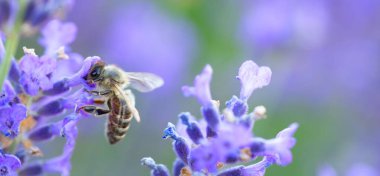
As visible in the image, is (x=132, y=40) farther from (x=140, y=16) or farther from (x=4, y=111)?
(x=4, y=111)

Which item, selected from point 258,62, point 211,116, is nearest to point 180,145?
point 211,116

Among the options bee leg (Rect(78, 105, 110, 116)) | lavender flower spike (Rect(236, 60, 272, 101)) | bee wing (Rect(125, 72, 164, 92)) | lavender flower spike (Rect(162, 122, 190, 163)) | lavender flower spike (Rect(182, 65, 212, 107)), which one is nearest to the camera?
lavender flower spike (Rect(182, 65, 212, 107))

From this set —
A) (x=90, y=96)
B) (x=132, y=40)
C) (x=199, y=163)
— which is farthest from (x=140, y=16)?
(x=199, y=163)

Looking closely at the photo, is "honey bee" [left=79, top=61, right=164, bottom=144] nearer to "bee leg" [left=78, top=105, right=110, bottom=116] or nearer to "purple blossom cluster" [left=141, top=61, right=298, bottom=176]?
"bee leg" [left=78, top=105, right=110, bottom=116]

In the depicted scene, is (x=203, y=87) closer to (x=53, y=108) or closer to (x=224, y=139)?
(x=224, y=139)

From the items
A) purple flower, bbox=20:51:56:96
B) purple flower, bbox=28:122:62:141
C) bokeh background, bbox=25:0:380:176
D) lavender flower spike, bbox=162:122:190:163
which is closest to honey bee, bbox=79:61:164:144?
purple flower, bbox=28:122:62:141
